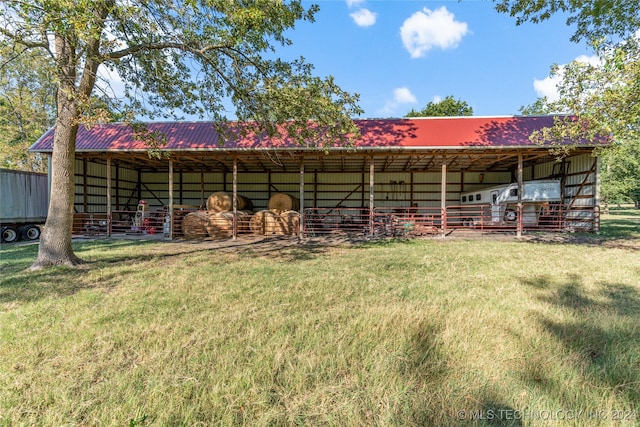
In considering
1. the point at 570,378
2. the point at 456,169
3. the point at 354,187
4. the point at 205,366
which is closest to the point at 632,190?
the point at 456,169

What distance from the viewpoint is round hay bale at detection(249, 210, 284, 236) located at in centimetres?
1480

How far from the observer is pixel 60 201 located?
7.41 metres

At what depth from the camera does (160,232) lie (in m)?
16.8

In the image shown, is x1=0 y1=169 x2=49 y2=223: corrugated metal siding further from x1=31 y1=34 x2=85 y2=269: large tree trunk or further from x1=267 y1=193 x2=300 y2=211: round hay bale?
x1=267 y1=193 x2=300 y2=211: round hay bale

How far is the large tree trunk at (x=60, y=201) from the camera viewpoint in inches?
289

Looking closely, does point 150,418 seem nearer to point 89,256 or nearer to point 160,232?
point 89,256

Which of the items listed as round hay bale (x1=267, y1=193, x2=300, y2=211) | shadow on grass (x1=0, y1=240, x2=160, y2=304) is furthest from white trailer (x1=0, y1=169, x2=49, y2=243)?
round hay bale (x1=267, y1=193, x2=300, y2=211)

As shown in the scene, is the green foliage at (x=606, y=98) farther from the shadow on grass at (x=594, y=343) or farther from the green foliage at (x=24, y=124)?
the green foliage at (x=24, y=124)

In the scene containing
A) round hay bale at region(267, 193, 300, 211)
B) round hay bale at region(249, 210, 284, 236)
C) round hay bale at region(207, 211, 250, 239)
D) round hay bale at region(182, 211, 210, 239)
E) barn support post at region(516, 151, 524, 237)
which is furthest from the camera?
round hay bale at region(267, 193, 300, 211)

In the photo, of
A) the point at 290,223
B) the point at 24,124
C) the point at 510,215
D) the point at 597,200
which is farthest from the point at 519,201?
the point at 24,124

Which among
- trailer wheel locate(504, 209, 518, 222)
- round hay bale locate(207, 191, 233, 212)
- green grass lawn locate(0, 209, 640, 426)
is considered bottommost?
green grass lawn locate(0, 209, 640, 426)

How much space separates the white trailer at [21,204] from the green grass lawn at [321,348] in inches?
428

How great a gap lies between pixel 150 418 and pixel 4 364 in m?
2.03

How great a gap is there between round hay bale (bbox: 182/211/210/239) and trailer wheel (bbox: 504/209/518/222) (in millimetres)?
15247
